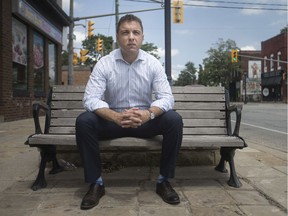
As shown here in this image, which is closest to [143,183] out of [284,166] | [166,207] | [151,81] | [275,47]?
[166,207]

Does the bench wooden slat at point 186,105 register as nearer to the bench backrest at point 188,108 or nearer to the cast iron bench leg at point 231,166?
the bench backrest at point 188,108

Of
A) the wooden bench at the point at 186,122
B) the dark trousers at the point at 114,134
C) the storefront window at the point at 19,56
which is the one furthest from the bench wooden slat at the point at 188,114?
the storefront window at the point at 19,56

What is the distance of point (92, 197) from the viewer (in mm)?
3275

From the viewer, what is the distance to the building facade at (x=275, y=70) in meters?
49.6

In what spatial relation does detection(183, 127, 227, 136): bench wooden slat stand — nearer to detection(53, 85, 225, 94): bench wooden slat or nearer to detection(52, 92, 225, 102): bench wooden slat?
detection(52, 92, 225, 102): bench wooden slat

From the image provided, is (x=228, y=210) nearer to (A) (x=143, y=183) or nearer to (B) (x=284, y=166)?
(A) (x=143, y=183)

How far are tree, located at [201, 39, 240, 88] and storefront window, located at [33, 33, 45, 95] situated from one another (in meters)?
46.5

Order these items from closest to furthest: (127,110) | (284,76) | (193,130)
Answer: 1. (127,110)
2. (193,130)
3. (284,76)

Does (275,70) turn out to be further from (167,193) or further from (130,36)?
(167,193)

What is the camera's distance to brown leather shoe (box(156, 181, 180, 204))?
3.32 metres

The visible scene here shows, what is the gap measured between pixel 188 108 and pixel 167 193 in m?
1.30

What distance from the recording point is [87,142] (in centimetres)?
336

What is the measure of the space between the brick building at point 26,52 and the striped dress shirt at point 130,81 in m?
8.19

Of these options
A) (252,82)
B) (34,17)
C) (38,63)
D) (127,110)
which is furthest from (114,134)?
(252,82)
